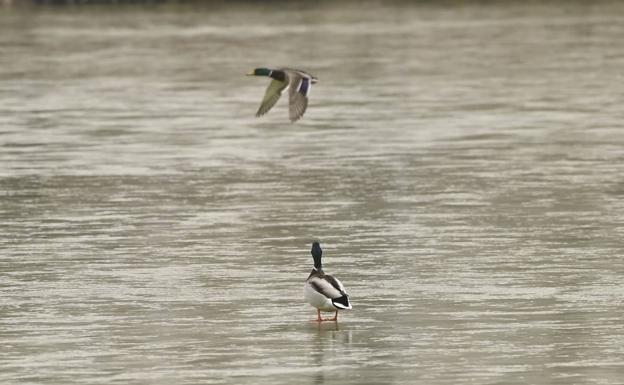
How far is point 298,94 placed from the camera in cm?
1738

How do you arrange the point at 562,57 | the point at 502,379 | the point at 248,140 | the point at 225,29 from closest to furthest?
1. the point at 502,379
2. the point at 248,140
3. the point at 562,57
4. the point at 225,29

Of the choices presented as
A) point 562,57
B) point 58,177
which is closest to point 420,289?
point 58,177

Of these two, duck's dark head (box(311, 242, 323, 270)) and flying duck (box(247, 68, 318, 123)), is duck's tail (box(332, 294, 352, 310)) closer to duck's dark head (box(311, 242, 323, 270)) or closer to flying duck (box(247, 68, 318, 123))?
duck's dark head (box(311, 242, 323, 270))

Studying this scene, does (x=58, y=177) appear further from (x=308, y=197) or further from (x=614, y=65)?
(x=614, y=65)

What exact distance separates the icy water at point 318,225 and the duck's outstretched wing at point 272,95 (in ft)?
3.84

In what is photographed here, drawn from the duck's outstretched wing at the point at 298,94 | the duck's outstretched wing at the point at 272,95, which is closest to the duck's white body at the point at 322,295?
the duck's outstretched wing at the point at 298,94

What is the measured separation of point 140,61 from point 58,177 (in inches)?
996

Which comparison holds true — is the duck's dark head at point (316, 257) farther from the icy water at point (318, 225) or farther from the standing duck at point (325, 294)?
the icy water at point (318, 225)

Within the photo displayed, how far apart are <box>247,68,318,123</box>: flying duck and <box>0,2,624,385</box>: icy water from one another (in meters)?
1.20

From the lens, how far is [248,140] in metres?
28.2

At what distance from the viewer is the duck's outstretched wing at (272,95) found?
17766 mm

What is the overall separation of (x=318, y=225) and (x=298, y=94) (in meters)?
2.25

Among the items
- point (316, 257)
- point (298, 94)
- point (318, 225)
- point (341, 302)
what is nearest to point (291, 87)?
point (298, 94)

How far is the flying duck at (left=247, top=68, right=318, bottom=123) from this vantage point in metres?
17.2
